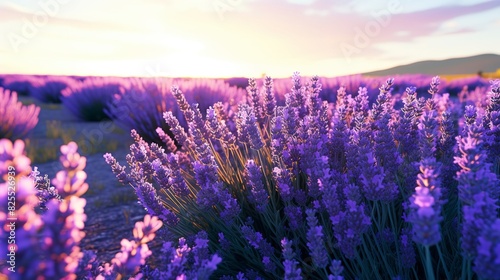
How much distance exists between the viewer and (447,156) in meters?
2.12

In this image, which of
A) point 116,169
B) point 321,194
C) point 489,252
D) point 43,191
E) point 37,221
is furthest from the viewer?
point 116,169

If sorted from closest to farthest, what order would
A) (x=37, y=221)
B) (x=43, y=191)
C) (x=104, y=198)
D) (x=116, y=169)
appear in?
(x=37, y=221) → (x=43, y=191) → (x=116, y=169) → (x=104, y=198)

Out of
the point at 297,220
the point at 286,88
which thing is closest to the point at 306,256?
the point at 297,220

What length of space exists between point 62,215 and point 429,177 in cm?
87

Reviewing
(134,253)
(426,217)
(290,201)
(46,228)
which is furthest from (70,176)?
(290,201)

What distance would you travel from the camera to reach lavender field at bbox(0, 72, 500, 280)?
765 mm

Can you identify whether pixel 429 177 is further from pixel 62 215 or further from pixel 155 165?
pixel 155 165

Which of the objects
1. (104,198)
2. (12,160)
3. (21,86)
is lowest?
(104,198)

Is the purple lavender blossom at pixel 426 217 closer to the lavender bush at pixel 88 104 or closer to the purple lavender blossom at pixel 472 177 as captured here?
the purple lavender blossom at pixel 472 177

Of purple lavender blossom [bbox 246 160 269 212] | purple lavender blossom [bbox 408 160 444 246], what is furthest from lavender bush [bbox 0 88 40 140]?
purple lavender blossom [bbox 408 160 444 246]

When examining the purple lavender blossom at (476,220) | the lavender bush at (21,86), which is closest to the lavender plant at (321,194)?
the purple lavender blossom at (476,220)

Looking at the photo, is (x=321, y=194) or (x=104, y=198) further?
(x=104, y=198)

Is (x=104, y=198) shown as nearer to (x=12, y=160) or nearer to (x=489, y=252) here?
(x=12, y=160)

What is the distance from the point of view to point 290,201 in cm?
192
